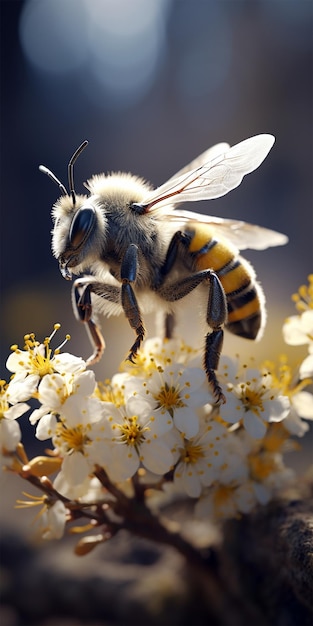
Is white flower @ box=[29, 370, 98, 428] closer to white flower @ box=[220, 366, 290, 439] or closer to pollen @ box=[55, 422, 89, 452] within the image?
pollen @ box=[55, 422, 89, 452]

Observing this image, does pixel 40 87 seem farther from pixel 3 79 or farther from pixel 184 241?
pixel 184 241

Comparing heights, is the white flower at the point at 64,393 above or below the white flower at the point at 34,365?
below

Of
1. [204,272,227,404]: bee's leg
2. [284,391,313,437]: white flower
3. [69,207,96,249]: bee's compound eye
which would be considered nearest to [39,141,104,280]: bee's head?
[69,207,96,249]: bee's compound eye

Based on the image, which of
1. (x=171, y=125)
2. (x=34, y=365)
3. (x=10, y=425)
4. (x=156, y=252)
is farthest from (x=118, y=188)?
(x=171, y=125)

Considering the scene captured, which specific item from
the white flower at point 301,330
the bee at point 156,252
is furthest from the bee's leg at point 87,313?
the white flower at point 301,330

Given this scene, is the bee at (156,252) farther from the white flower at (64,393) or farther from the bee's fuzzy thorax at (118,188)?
the white flower at (64,393)

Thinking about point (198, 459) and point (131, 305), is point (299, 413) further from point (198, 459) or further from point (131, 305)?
point (131, 305)

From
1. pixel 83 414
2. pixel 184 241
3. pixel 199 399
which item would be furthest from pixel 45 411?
pixel 184 241
